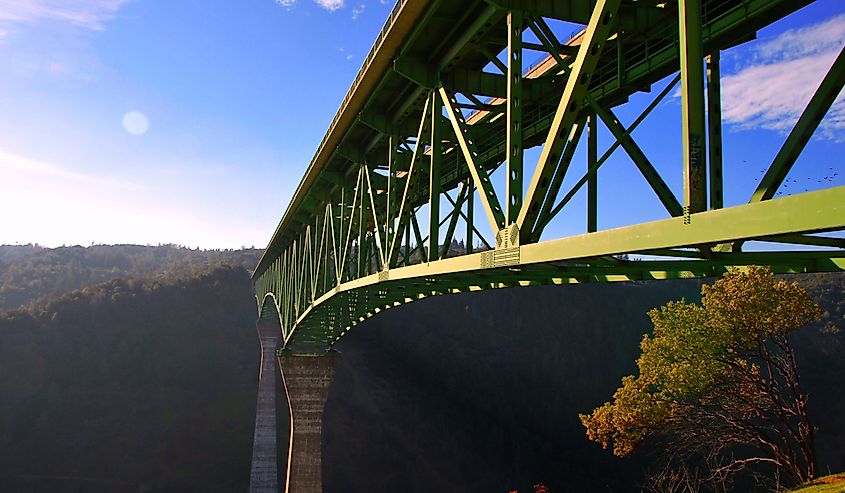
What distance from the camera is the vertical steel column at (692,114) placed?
429 centimetres

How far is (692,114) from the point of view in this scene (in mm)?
4293

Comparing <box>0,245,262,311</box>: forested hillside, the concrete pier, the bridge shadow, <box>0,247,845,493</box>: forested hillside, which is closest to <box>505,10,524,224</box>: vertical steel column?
the concrete pier

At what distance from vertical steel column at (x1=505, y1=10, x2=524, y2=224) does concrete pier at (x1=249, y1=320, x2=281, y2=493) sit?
47.3 metres

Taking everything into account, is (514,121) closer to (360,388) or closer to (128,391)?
(360,388)

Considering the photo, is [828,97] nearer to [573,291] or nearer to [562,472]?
[562,472]

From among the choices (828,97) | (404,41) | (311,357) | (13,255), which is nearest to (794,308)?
(404,41)

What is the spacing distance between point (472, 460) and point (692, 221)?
7242 cm

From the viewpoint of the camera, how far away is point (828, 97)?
4.63m

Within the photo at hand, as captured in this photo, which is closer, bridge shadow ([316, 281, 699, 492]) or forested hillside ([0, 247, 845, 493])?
forested hillside ([0, 247, 845, 493])

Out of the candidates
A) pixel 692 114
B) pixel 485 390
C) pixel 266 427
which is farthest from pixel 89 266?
pixel 692 114

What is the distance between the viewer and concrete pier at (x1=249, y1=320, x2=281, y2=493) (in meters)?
49.0

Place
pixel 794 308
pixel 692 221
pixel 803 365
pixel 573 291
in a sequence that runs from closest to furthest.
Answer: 1. pixel 692 221
2. pixel 794 308
3. pixel 803 365
4. pixel 573 291

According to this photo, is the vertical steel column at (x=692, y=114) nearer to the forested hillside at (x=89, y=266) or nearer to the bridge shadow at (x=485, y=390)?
the bridge shadow at (x=485, y=390)

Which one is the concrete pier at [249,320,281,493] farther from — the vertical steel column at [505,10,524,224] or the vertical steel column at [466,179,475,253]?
the vertical steel column at [505,10,524,224]
